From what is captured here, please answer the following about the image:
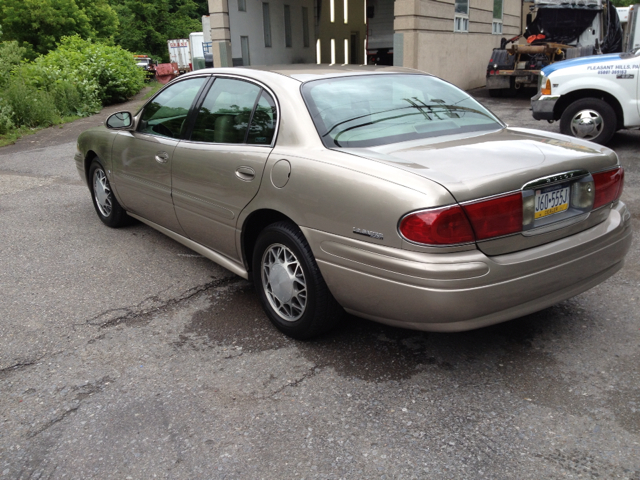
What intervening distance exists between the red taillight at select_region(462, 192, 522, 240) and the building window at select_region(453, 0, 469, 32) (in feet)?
55.4

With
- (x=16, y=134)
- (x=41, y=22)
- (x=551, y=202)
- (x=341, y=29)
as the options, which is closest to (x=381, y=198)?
(x=551, y=202)

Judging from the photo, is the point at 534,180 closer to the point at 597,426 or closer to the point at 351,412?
the point at 597,426

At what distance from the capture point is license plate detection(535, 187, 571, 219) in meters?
2.92

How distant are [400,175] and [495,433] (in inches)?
48.0

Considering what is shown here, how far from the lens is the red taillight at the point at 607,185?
322 centimetres

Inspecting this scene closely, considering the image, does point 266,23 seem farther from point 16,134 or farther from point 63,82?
point 16,134

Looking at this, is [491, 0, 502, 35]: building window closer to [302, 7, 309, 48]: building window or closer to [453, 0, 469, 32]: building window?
[453, 0, 469, 32]: building window

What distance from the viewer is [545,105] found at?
863 cm

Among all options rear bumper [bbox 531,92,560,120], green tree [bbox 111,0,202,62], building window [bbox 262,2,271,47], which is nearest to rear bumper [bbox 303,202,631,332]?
rear bumper [bbox 531,92,560,120]

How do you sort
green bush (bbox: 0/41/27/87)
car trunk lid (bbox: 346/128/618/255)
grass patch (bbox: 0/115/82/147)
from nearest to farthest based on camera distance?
1. car trunk lid (bbox: 346/128/618/255)
2. grass patch (bbox: 0/115/82/147)
3. green bush (bbox: 0/41/27/87)

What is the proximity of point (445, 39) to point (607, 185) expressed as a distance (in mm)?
15324

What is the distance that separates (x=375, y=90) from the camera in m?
3.75

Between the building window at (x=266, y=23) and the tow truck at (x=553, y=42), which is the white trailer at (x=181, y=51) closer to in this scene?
the building window at (x=266, y=23)

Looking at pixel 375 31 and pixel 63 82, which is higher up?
pixel 375 31
